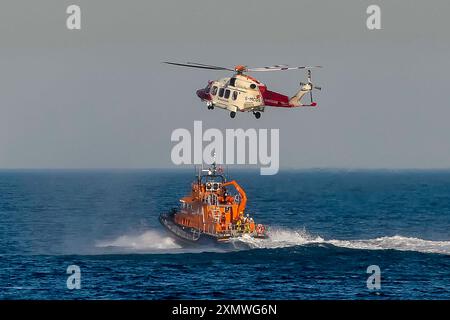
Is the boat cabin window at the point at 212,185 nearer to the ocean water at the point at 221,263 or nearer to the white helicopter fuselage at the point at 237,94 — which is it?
the ocean water at the point at 221,263

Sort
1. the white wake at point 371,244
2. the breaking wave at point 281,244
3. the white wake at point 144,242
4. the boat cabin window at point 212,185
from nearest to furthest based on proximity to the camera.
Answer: the breaking wave at point 281,244 < the white wake at point 371,244 < the boat cabin window at point 212,185 < the white wake at point 144,242

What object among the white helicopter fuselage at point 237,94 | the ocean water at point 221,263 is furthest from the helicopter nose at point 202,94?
the ocean water at point 221,263

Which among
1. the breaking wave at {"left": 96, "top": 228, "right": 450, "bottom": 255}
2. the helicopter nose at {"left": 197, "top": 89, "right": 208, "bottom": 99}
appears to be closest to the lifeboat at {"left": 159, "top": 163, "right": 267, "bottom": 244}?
the breaking wave at {"left": 96, "top": 228, "right": 450, "bottom": 255}

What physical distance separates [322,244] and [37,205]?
103m

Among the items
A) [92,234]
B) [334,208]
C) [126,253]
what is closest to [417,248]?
[126,253]

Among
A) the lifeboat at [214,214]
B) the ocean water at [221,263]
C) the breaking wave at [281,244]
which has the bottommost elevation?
the ocean water at [221,263]

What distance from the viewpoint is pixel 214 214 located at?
93.8 m

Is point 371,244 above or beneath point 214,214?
beneath

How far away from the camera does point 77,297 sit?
238ft

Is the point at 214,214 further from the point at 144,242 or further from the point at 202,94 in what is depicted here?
the point at 202,94

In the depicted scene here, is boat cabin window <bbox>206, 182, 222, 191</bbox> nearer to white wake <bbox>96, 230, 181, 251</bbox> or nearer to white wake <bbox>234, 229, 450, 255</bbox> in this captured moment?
white wake <bbox>234, 229, 450, 255</bbox>

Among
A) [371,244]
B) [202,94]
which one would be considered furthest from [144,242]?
[202,94]

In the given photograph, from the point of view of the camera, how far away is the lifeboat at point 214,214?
9362 cm
